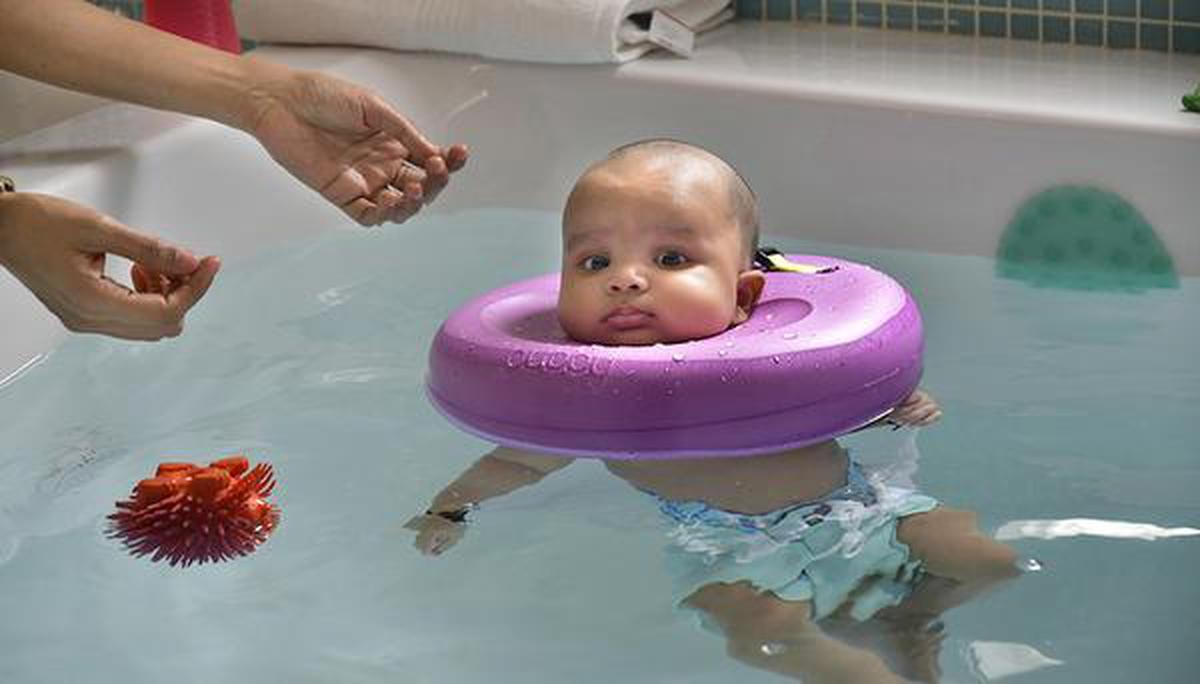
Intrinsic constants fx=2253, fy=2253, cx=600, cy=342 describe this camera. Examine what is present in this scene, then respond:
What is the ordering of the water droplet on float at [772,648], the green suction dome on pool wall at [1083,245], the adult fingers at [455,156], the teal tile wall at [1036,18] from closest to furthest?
the water droplet on float at [772,648] < the adult fingers at [455,156] < the green suction dome on pool wall at [1083,245] < the teal tile wall at [1036,18]

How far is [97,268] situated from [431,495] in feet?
1.19

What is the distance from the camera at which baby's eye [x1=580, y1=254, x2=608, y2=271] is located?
189 cm

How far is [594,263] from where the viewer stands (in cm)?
190

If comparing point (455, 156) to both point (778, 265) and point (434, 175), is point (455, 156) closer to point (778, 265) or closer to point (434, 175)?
point (434, 175)

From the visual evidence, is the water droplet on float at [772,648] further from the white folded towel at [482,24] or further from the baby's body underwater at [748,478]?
the white folded towel at [482,24]

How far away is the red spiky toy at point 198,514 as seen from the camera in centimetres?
178

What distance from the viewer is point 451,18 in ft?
8.95

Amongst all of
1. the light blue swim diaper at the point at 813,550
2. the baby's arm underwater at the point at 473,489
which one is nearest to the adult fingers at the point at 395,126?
the baby's arm underwater at the point at 473,489

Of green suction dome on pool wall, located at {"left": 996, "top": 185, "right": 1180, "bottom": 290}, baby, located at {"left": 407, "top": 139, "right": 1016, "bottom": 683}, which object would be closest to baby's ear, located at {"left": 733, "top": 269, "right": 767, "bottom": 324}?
baby, located at {"left": 407, "top": 139, "right": 1016, "bottom": 683}

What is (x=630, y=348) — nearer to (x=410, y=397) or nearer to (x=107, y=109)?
(x=410, y=397)

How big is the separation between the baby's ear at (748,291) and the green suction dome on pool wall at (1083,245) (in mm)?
534

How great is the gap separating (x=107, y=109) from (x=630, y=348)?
0.94 m

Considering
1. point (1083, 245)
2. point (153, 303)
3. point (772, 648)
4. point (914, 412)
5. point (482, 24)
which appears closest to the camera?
point (772, 648)

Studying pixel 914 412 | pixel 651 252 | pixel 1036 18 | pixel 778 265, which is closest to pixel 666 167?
pixel 651 252
